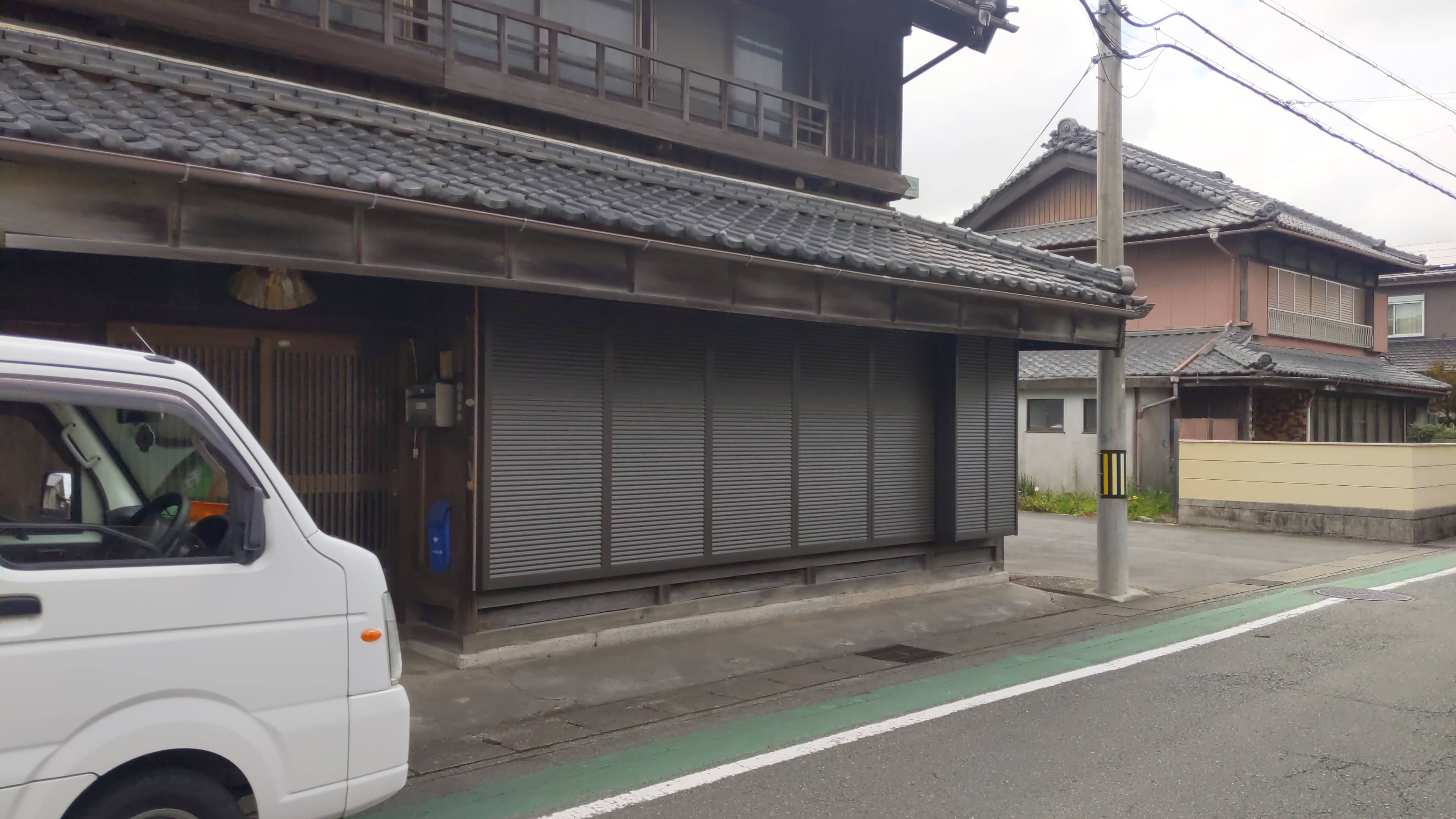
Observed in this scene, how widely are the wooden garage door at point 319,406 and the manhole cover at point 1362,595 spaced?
34.7 ft

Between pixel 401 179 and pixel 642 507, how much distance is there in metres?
3.54

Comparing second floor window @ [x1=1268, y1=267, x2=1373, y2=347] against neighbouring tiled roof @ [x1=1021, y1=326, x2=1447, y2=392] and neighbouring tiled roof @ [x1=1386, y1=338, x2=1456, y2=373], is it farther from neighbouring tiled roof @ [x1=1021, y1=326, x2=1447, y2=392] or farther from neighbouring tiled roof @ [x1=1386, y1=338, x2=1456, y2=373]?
neighbouring tiled roof @ [x1=1386, y1=338, x2=1456, y2=373]

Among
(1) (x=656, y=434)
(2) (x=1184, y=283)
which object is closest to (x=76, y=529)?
(1) (x=656, y=434)

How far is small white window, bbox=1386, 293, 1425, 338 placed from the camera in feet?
110

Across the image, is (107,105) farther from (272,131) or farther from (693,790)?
(693,790)

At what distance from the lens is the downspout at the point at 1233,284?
23.0m

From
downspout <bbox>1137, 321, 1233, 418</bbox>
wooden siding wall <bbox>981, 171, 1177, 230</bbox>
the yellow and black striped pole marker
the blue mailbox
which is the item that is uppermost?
wooden siding wall <bbox>981, 171, 1177, 230</bbox>

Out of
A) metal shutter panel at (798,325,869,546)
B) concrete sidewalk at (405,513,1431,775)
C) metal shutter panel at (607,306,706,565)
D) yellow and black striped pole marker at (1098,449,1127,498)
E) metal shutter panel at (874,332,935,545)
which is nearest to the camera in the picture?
concrete sidewalk at (405,513,1431,775)

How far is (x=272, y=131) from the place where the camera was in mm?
6766

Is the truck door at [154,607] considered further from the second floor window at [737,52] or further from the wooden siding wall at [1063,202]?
the wooden siding wall at [1063,202]

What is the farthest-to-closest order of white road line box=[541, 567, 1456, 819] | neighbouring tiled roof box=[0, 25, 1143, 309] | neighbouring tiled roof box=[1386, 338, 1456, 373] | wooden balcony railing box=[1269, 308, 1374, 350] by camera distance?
1. neighbouring tiled roof box=[1386, 338, 1456, 373]
2. wooden balcony railing box=[1269, 308, 1374, 350]
3. neighbouring tiled roof box=[0, 25, 1143, 309]
4. white road line box=[541, 567, 1456, 819]

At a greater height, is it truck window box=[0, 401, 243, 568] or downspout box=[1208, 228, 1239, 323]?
downspout box=[1208, 228, 1239, 323]

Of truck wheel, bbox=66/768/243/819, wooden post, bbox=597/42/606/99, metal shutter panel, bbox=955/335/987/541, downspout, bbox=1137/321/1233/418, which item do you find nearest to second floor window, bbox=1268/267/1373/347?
downspout, bbox=1137/321/1233/418

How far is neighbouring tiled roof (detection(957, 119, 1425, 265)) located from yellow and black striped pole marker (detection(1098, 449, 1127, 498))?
12.6 metres
